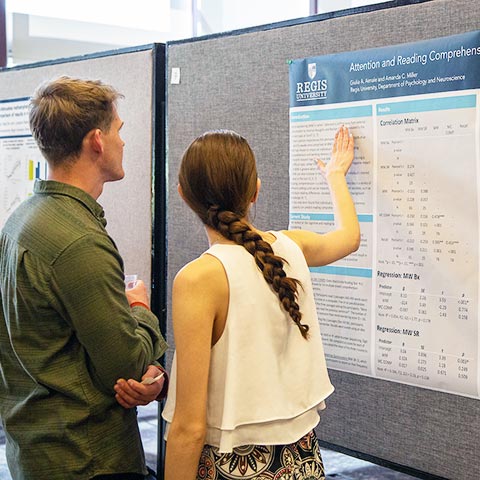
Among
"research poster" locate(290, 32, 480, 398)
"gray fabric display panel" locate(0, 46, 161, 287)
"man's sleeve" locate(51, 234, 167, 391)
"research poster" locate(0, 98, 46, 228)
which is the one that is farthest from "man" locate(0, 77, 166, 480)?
"research poster" locate(0, 98, 46, 228)

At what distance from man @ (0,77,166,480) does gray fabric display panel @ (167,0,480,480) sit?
1.79 feet

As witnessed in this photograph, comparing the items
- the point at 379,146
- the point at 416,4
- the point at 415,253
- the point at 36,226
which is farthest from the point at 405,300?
the point at 36,226

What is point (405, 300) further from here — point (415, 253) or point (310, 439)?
point (310, 439)

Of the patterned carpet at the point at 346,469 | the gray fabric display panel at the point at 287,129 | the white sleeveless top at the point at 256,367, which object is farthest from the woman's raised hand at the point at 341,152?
the patterned carpet at the point at 346,469

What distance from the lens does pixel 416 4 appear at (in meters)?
1.50

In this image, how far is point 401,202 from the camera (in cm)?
154

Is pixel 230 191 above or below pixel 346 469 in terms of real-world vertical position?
above

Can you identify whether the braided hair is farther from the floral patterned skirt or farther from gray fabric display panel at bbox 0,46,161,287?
gray fabric display panel at bbox 0,46,161,287

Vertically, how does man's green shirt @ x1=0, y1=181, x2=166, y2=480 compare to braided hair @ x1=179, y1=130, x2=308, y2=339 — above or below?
below

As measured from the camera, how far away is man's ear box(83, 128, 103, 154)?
1.30m

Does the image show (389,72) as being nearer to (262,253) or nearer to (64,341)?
(262,253)

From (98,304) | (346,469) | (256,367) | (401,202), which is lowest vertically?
(346,469)

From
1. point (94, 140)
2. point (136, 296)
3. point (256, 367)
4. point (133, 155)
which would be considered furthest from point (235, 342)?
point (133, 155)

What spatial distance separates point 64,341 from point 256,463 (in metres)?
0.38
